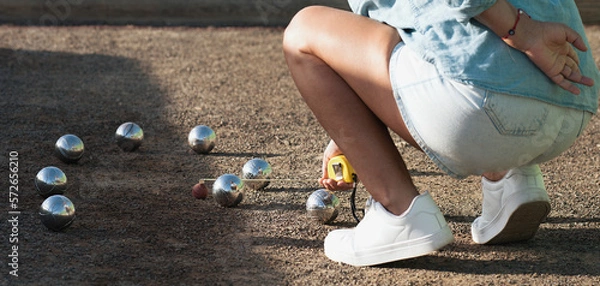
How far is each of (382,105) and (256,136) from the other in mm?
1957

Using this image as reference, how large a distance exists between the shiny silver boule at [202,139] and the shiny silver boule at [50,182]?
0.81 metres

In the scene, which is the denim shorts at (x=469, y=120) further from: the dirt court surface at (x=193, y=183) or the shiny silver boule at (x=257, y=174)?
the shiny silver boule at (x=257, y=174)

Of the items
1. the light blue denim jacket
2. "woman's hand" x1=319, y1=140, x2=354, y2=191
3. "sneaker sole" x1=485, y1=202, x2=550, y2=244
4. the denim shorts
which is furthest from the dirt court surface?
the light blue denim jacket

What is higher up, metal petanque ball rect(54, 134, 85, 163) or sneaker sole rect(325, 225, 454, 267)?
metal petanque ball rect(54, 134, 85, 163)

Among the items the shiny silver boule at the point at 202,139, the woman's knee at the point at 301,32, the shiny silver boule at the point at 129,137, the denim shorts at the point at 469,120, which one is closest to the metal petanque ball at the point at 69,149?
the shiny silver boule at the point at 129,137

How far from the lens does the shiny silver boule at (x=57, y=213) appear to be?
3113mm

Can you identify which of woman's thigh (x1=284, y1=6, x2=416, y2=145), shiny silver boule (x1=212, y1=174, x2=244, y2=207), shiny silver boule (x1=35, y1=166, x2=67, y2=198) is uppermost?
shiny silver boule (x1=35, y1=166, x2=67, y2=198)

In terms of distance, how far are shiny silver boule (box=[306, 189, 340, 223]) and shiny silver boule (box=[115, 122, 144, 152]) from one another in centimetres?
129

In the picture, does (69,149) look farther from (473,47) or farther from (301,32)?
(473,47)

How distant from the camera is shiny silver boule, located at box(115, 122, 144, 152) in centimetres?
421

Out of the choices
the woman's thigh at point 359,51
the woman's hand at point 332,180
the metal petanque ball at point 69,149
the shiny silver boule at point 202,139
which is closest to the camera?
the woman's thigh at point 359,51

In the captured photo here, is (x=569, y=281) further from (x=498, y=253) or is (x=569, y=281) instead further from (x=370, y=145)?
(x=370, y=145)

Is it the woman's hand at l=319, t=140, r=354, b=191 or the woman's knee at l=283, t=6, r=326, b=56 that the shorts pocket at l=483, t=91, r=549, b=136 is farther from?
the woman's hand at l=319, t=140, r=354, b=191

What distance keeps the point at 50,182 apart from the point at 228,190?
752 mm
